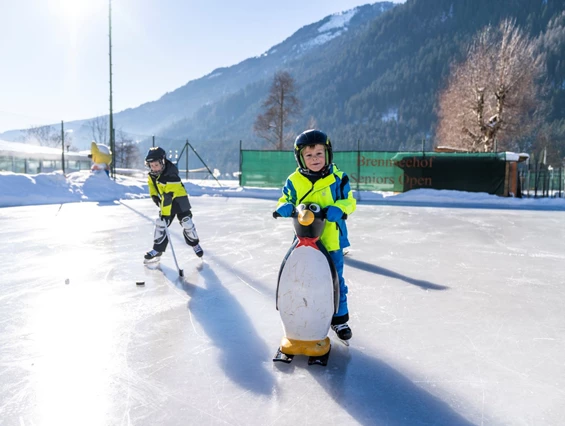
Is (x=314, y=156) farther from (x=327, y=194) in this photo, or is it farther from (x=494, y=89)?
(x=494, y=89)

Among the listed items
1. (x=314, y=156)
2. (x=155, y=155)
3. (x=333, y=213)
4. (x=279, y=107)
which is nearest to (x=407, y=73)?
(x=279, y=107)

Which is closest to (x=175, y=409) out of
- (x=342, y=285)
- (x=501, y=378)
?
(x=342, y=285)

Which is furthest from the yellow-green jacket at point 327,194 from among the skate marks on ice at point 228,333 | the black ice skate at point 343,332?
the skate marks on ice at point 228,333

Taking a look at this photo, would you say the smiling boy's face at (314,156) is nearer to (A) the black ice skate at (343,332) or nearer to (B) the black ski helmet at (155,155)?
(A) the black ice skate at (343,332)

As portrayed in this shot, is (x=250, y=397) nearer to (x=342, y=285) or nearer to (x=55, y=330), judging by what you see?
(x=342, y=285)

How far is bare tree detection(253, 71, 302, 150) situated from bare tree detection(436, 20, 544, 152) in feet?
47.8

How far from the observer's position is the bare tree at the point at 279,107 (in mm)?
37938

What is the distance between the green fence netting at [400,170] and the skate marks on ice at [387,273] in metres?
12.6

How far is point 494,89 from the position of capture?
27641 mm

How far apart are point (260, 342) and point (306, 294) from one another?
24.9 inches

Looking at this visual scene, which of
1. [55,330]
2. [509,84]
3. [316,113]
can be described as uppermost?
[316,113]

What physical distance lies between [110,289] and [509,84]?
29.9 meters

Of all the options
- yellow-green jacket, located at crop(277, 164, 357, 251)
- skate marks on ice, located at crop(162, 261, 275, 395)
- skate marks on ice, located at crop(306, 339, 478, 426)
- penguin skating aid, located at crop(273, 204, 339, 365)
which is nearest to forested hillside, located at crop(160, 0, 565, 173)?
skate marks on ice, located at crop(162, 261, 275, 395)

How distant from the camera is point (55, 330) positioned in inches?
122
